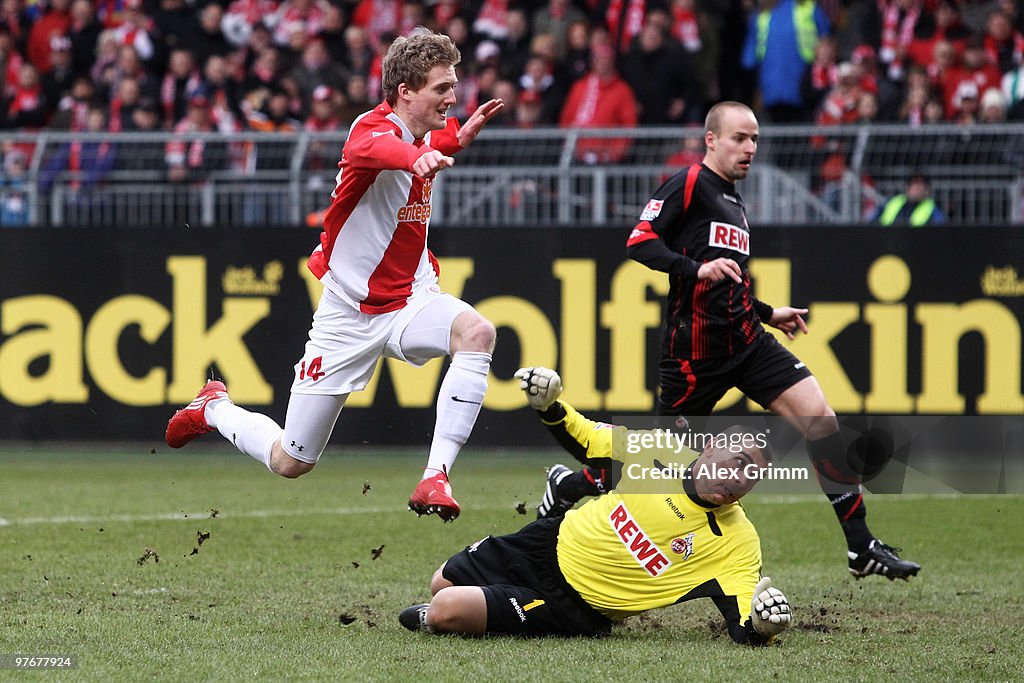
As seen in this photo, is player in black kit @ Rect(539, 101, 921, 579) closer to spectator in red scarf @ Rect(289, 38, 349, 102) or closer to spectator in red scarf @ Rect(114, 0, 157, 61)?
spectator in red scarf @ Rect(289, 38, 349, 102)

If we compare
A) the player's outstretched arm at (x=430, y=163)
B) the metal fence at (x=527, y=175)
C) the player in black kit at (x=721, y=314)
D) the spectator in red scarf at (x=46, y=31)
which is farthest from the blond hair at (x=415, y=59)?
the spectator in red scarf at (x=46, y=31)

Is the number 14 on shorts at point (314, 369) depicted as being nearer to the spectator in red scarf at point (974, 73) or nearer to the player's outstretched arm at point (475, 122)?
the player's outstretched arm at point (475, 122)

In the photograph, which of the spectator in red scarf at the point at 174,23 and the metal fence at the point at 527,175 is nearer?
the metal fence at the point at 527,175

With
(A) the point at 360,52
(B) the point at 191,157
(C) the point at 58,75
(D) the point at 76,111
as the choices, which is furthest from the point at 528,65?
(C) the point at 58,75

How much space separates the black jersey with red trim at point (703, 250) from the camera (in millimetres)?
7547

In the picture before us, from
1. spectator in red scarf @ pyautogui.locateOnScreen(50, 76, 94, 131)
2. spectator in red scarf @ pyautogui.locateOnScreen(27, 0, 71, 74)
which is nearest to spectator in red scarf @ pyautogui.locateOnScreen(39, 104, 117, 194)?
spectator in red scarf @ pyautogui.locateOnScreen(50, 76, 94, 131)

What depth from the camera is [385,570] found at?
8.02 m

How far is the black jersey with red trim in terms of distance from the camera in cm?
755

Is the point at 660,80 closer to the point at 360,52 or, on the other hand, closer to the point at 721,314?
the point at 360,52

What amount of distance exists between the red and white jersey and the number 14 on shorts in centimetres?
31

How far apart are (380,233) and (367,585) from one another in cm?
186

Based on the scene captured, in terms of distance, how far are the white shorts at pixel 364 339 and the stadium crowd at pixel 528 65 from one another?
6439mm

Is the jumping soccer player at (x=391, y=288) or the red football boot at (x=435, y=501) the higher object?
the jumping soccer player at (x=391, y=288)

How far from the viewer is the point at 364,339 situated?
6.86 meters
